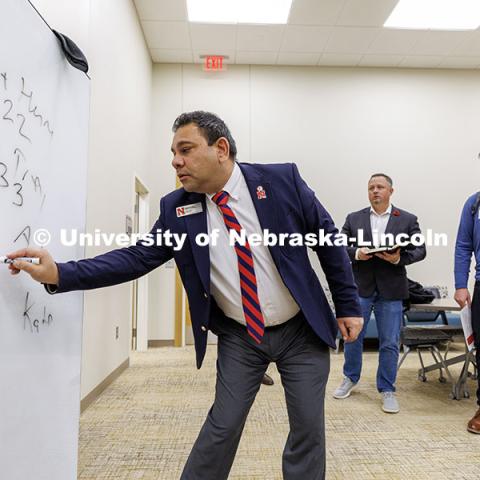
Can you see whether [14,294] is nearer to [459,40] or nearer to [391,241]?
[391,241]

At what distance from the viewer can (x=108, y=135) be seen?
3438 millimetres

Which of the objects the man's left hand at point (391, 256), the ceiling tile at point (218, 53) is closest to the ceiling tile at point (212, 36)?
the ceiling tile at point (218, 53)

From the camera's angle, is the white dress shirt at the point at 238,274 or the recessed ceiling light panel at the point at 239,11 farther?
the recessed ceiling light panel at the point at 239,11

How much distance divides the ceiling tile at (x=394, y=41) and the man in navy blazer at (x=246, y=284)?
4.55 meters

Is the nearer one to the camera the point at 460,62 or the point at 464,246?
the point at 464,246

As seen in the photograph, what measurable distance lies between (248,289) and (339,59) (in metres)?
5.18

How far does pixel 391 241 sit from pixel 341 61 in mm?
3600

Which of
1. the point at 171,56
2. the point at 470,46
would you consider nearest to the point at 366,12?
the point at 470,46

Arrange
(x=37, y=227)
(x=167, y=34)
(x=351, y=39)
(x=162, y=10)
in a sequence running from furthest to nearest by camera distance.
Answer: (x=351, y=39)
(x=167, y=34)
(x=162, y=10)
(x=37, y=227)

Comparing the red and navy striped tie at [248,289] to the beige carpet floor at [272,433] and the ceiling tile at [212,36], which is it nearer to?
the beige carpet floor at [272,433]

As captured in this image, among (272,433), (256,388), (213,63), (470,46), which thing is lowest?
(272,433)

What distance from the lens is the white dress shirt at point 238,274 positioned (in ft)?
4.47

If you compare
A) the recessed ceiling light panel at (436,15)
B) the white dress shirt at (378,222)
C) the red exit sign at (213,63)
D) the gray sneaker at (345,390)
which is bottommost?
the gray sneaker at (345,390)

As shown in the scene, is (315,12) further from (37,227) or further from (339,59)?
(37,227)
